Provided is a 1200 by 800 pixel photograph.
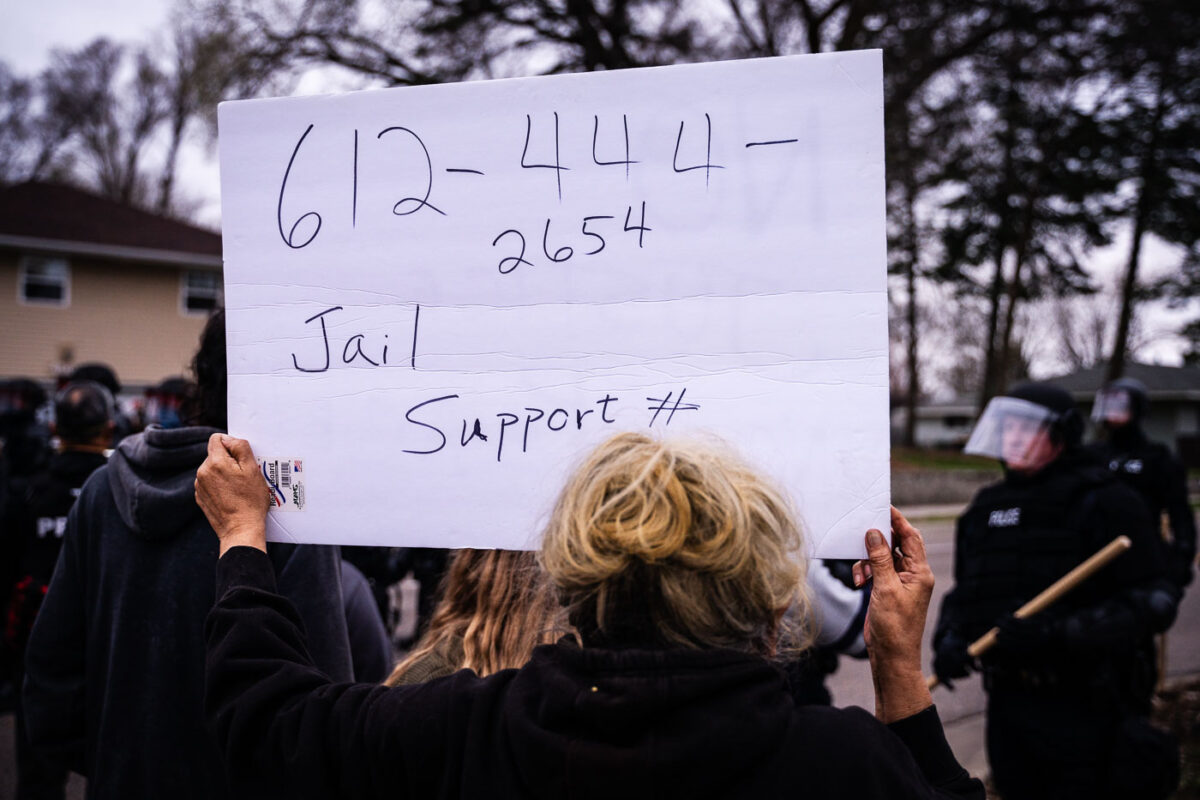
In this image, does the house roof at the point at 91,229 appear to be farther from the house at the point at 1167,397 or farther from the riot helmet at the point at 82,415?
the house at the point at 1167,397

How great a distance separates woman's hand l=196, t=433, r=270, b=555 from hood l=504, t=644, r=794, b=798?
62 centimetres

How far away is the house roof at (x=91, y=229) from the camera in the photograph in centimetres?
1839

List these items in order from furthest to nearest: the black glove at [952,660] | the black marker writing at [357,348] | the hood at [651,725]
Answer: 1. the black glove at [952,660]
2. the black marker writing at [357,348]
3. the hood at [651,725]

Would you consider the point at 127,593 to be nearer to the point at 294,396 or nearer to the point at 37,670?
the point at 37,670

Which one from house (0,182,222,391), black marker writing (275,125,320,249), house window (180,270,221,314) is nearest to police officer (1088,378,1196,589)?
black marker writing (275,125,320,249)

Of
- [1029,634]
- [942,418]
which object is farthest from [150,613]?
[942,418]

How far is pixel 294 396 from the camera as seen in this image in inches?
58.9

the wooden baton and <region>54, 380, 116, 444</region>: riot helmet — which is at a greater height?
<region>54, 380, 116, 444</region>: riot helmet

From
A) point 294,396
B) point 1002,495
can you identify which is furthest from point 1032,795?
point 294,396

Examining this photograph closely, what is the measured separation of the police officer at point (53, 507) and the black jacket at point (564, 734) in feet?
8.28

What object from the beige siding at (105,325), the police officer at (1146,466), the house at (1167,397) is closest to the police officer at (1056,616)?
the police officer at (1146,466)

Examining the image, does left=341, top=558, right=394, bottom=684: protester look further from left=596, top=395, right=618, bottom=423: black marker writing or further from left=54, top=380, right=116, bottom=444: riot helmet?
left=54, top=380, right=116, bottom=444: riot helmet

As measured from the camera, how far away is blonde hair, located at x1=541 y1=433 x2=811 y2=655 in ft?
3.51

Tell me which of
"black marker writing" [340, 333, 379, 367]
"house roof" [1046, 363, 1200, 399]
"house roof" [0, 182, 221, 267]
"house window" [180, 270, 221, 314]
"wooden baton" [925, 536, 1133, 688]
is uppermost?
"house roof" [0, 182, 221, 267]
